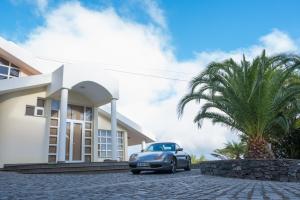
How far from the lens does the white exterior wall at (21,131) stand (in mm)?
16672

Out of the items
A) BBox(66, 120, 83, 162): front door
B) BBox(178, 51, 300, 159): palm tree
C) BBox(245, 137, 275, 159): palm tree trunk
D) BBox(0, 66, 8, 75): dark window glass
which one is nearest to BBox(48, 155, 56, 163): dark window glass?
BBox(66, 120, 83, 162): front door

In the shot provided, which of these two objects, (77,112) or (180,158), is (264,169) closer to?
(180,158)

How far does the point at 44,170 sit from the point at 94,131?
621cm

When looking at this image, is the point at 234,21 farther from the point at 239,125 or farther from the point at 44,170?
the point at 44,170

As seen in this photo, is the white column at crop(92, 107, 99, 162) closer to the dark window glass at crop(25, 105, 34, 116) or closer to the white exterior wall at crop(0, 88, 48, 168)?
the white exterior wall at crop(0, 88, 48, 168)

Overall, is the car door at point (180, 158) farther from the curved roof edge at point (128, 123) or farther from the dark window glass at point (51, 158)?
the dark window glass at point (51, 158)

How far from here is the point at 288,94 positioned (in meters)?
12.4

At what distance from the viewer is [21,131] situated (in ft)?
56.6

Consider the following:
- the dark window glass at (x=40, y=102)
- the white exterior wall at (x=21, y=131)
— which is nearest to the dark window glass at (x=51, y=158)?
the white exterior wall at (x=21, y=131)

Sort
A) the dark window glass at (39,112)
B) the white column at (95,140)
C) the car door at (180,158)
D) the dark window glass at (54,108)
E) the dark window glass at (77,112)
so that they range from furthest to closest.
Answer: the white column at (95,140)
the dark window glass at (77,112)
the dark window glass at (54,108)
the dark window glass at (39,112)
the car door at (180,158)

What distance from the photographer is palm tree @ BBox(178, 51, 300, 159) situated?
40.2ft

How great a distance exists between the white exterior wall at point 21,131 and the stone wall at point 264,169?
1008 centimetres

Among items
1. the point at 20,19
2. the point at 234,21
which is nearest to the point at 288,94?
the point at 234,21

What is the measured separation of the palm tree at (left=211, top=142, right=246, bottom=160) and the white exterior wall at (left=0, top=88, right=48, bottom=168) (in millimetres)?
12460
